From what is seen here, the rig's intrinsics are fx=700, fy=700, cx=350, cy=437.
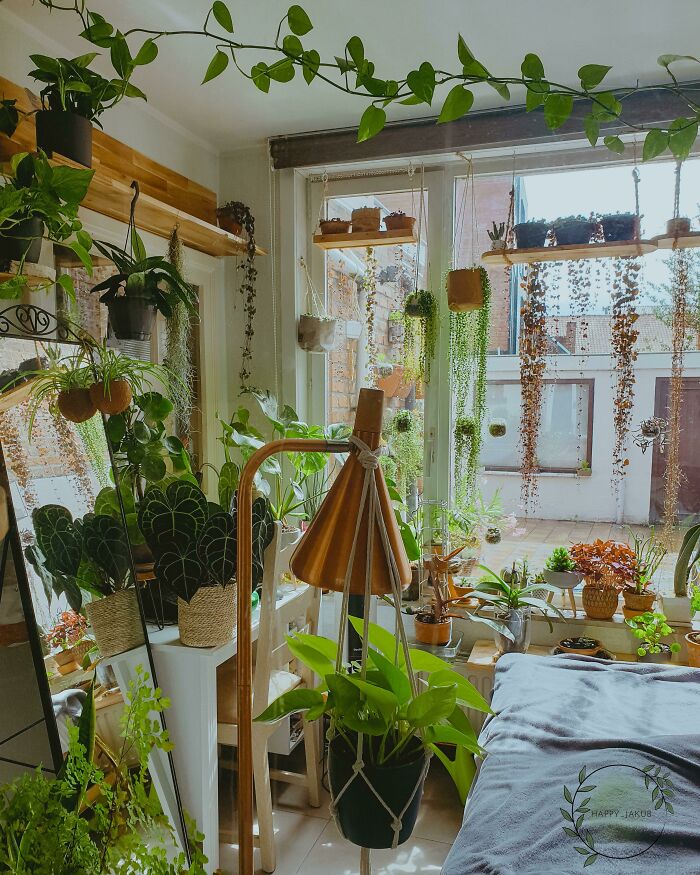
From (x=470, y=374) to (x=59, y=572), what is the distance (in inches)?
73.7

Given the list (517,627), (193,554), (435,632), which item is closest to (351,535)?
(193,554)

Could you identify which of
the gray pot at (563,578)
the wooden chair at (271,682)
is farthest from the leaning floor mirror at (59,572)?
the gray pot at (563,578)

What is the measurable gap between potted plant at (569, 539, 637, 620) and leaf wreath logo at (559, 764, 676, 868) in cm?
125

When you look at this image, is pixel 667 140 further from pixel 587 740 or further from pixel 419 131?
pixel 419 131

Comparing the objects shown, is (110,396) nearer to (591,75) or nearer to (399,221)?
(591,75)

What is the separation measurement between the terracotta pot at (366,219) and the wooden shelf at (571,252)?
490mm

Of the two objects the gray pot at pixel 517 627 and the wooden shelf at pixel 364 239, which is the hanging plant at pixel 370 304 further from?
the gray pot at pixel 517 627

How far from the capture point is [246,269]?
126 inches

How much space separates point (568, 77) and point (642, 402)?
4.19ft

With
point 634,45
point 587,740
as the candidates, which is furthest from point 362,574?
point 634,45

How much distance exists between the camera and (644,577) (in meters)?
2.86

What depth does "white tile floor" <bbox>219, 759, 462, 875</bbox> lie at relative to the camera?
237 centimetres

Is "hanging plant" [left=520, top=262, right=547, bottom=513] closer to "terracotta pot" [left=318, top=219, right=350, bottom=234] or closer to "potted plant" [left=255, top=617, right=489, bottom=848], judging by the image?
"terracotta pot" [left=318, top=219, right=350, bottom=234]

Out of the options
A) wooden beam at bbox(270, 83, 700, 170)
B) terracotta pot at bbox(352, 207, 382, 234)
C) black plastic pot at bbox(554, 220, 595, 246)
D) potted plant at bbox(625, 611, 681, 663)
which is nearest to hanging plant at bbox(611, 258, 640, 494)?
black plastic pot at bbox(554, 220, 595, 246)
